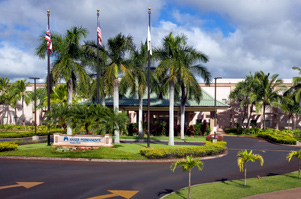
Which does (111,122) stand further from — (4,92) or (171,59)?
(4,92)

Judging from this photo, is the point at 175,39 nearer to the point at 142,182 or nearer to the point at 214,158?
the point at 214,158

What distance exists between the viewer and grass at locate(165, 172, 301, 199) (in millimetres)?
9820

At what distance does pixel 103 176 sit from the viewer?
44.4 ft

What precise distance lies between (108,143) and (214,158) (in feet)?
27.5

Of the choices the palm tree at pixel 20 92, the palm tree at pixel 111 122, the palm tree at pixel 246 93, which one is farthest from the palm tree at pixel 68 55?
the palm tree at pixel 20 92

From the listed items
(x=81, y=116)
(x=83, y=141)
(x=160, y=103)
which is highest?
(x=160, y=103)

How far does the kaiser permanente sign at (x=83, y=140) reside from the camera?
21453mm

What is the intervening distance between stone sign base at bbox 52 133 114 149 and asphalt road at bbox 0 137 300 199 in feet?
12.0

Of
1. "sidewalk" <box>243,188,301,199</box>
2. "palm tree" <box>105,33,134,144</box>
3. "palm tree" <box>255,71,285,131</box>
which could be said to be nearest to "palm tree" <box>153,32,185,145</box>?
"palm tree" <box>105,33,134,144</box>

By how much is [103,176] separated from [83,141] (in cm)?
847

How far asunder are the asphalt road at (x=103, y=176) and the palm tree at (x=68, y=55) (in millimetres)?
9178

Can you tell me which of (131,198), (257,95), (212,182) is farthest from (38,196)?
(257,95)

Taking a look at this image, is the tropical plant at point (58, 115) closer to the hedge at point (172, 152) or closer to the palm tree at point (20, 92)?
the hedge at point (172, 152)

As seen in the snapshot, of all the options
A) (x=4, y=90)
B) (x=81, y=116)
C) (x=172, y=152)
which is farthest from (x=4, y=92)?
(x=172, y=152)
